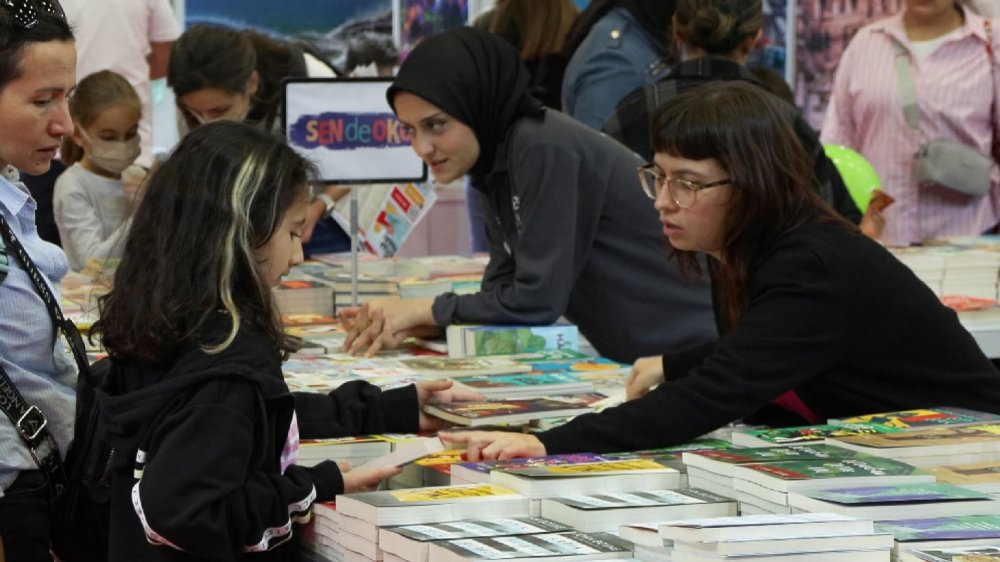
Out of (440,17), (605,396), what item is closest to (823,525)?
(605,396)

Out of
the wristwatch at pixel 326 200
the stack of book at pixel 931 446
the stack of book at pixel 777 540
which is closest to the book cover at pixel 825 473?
the stack of book at pixel 931 446

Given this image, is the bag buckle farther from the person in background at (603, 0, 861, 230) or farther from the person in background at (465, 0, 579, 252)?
the person in background at (465, 0, 579, 252)

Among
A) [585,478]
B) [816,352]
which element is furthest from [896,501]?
[816,352]

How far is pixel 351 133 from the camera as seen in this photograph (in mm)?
4086

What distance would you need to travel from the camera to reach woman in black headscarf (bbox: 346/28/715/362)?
11.5 ft

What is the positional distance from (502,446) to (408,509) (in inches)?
18.0

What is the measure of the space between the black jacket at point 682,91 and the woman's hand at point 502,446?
1.95 m

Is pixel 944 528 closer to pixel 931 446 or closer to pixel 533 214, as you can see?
pixel 931 446

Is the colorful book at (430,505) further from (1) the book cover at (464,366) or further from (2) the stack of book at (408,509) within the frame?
(1) the book cover at (464,366)

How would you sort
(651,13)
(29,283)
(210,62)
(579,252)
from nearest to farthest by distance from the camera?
(29,283) → (579,252) → (210,62) → (651,13)

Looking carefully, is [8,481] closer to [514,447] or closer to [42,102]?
[42,102]

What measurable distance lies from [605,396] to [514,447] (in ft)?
1.76

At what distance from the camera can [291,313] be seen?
13.5 feet

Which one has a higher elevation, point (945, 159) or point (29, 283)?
point (945, 159)
